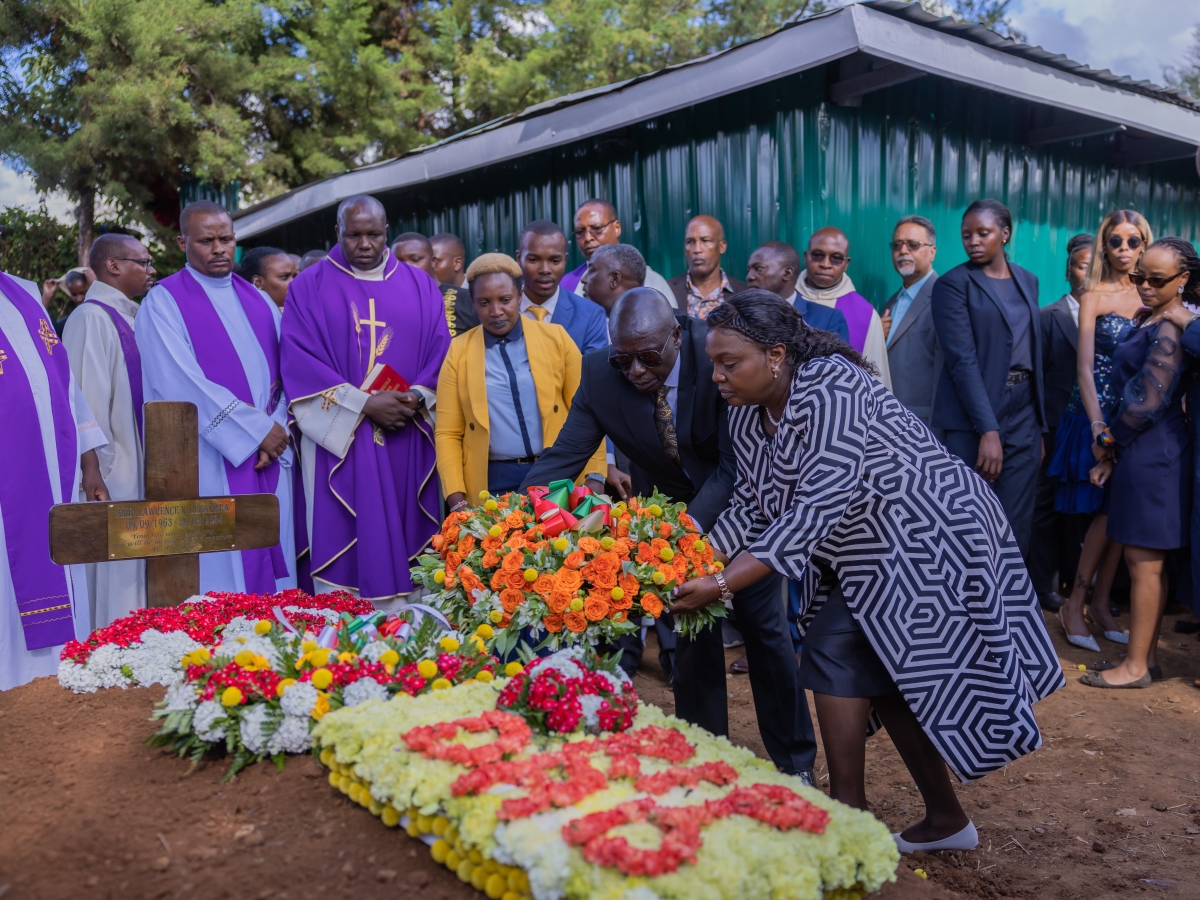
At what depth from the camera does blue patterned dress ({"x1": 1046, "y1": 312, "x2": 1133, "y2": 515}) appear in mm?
6430

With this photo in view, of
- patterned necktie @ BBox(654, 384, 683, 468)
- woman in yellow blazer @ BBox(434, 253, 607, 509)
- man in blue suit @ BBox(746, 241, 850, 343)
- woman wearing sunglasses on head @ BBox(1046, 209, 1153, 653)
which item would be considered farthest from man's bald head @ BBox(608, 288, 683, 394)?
woman wearing sunglasses on head @ BBox(1046, 209, 1153, 653)

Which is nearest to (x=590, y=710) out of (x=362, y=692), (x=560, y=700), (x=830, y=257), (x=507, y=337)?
(x=560, y=700)

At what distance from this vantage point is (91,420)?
531 cm

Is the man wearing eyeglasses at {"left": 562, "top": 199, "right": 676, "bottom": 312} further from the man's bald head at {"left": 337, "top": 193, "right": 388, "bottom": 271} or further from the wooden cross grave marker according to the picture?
the wooden cross grave marker

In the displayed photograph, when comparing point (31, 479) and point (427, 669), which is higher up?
point (31, 479)

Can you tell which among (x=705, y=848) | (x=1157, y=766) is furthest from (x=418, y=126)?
(x=705, y=848)

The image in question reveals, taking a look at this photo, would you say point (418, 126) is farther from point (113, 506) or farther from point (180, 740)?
point (180, 740)

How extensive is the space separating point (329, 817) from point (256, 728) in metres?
0.39

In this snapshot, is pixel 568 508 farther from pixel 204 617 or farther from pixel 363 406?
pixel 363 406

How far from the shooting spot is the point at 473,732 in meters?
2.65

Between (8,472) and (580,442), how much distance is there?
8.73 feet

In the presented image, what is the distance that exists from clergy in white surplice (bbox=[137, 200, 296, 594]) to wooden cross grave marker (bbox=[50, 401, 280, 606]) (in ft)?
2.50

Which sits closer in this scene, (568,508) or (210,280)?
(568,508)

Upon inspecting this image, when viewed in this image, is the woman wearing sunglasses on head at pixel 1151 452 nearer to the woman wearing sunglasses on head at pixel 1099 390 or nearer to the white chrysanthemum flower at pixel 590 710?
the woman wearing sunglasses on head at pixel 1099 390
